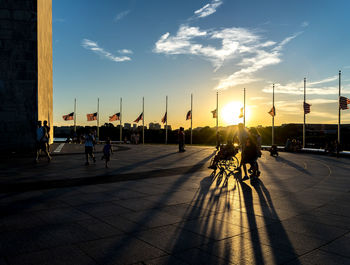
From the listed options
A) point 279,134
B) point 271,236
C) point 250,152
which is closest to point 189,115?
point 250,152

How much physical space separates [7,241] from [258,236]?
11.9ft

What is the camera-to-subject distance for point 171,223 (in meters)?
5.11

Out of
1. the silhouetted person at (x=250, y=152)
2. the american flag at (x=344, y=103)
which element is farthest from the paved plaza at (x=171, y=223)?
the american flag at (x=344, y=103)

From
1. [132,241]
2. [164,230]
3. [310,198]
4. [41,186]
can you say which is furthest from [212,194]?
[41,186]

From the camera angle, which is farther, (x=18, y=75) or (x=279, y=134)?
(x=279, y=134)

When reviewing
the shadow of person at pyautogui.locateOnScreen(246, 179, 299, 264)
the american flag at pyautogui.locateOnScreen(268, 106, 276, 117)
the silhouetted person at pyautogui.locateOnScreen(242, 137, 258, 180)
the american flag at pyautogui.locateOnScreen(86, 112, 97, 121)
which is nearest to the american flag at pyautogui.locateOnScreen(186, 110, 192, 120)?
the american flag at pyautogui.locateOnScreen(268, 106, 276, 117)

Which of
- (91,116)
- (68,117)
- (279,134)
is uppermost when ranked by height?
(91,116)

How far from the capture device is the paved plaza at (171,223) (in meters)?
3.74

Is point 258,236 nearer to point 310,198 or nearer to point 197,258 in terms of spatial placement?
point 197,258

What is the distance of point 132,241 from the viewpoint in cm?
421

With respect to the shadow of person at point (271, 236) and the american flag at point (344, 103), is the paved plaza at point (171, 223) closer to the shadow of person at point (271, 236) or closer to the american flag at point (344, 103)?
the shadow of person at point (271, 236)

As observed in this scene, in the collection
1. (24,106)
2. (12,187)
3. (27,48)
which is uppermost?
(27,48)

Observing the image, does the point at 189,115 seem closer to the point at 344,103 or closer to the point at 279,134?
the point at 344,103

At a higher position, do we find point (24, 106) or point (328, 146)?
point (24, 106)
